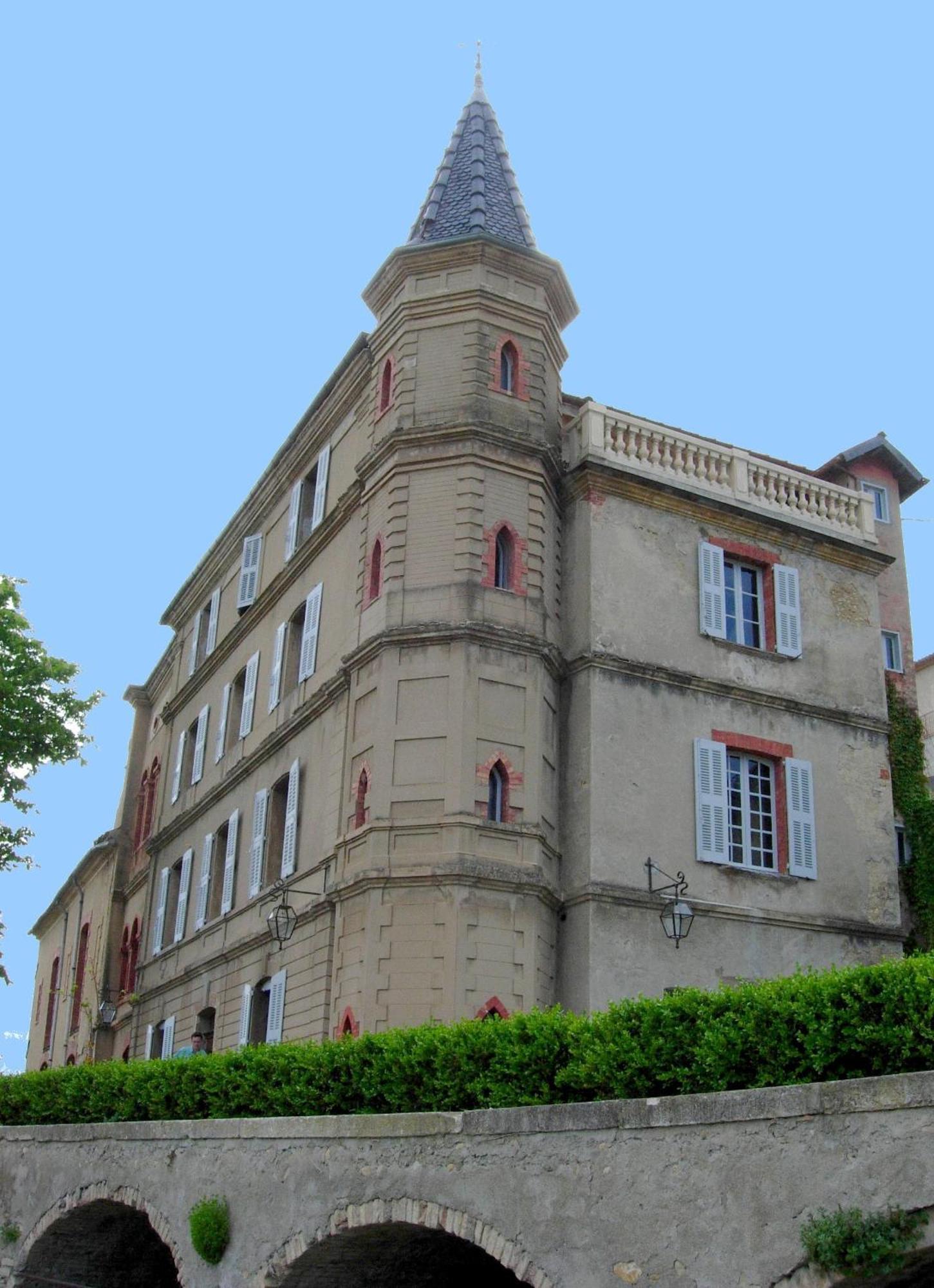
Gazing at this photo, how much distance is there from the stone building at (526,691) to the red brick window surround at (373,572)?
5 centimetres

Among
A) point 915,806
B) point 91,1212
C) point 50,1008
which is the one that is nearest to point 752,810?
point 915,806

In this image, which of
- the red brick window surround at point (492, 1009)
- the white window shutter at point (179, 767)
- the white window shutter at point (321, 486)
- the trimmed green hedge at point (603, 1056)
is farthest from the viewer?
the white window shutter at point (179, 767)

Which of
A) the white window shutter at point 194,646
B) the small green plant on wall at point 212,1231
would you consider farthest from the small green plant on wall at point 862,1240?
the white window shutter at point 194,646

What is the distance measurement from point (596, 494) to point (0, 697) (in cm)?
1275

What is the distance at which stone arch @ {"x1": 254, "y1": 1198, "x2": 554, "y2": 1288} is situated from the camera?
1173 cm

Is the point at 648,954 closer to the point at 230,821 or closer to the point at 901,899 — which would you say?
the point at 901,899

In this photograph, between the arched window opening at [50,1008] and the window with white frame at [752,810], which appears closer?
the window with white frame at [752,810]

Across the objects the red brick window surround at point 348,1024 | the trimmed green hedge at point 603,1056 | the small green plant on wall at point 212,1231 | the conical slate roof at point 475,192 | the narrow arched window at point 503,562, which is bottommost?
the small green plant on wall at point 212,1231

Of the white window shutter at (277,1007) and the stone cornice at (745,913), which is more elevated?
the stone cornice at (745,913)

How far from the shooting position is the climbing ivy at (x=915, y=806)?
25.6 metres

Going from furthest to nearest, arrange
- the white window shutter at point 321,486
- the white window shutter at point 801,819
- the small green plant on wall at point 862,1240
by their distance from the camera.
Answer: the white window shutter at point 321,486, the white window shutter at point 801,819, the small green plant on wall at point 862,1240

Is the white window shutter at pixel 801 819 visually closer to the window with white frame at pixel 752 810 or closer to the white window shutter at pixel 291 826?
the window with white frame at pixel 752 810

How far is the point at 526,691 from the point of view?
2230 cm

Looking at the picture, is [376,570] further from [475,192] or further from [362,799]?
[475,192]
